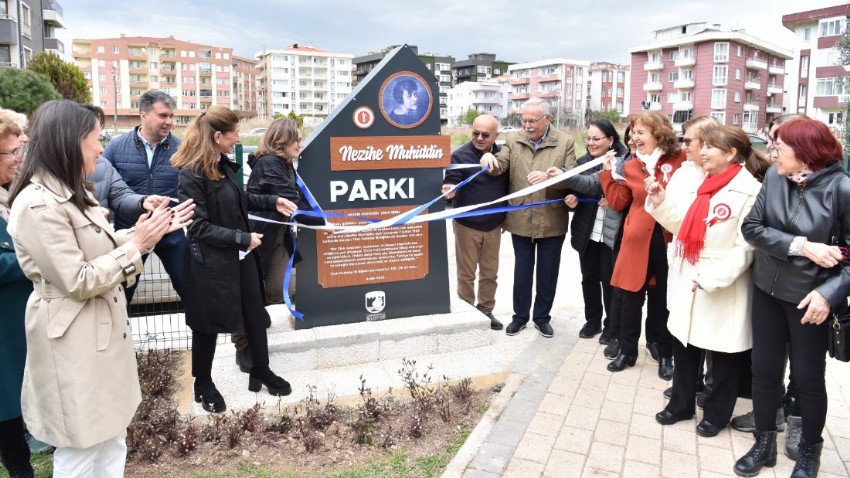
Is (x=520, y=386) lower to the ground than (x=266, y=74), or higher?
lower

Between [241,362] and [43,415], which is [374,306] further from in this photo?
[43,415]

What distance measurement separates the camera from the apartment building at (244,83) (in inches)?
5433

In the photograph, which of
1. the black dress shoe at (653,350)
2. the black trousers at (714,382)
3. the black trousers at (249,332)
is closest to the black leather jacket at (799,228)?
the black trousers at (714,382)

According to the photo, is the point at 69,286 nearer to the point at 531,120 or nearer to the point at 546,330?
the point at 531,120

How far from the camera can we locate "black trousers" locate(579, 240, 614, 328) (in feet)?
19.1

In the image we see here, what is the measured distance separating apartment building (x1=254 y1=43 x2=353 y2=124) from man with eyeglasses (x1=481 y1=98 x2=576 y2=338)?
12433 cm

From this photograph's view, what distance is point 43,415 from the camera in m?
2.86

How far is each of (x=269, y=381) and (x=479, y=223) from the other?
98.8 inches

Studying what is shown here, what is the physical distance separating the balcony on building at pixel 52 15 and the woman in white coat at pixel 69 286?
206 ft

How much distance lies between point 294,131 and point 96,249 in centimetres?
261

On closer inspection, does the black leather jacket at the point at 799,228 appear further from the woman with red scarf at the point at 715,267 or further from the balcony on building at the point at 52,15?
the balcony on building at the point at 52,15

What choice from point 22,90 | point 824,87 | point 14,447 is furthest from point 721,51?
point 14,447

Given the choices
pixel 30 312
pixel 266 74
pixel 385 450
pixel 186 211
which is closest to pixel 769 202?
pixel 385 450

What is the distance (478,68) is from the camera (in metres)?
142
